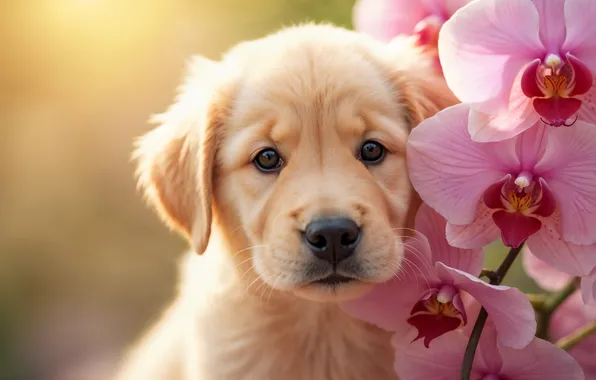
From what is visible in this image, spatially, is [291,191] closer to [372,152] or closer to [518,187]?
[372,152]

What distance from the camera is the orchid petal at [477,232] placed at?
1547 mm

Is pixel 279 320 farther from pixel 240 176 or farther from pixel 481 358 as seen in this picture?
pixel 481 358

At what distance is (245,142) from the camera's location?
81.0 inches

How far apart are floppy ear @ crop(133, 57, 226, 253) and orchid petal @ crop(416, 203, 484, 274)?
628 millimetres

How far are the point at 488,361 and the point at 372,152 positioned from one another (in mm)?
568

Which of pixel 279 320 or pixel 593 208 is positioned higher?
pixel 593 208

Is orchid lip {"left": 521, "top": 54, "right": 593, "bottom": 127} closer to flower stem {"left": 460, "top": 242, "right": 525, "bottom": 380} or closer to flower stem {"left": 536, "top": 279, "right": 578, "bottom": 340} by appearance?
flower stem {"left": 460, "top": 242, "right": 525, "bottom": 380}

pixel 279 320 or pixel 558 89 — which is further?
pixel 279 320

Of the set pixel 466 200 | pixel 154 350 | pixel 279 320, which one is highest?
pixel 466 200

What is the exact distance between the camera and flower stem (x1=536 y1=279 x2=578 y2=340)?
1690 mm

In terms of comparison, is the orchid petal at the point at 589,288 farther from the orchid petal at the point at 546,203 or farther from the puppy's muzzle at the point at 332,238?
the puppy's muzzle at the point at 332,238

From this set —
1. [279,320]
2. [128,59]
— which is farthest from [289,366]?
[128,59]

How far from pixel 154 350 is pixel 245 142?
3.05 ft

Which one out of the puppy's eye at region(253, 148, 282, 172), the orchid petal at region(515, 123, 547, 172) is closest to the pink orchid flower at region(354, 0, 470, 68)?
the puppy's eye at region(253, 148, 282, 172)
